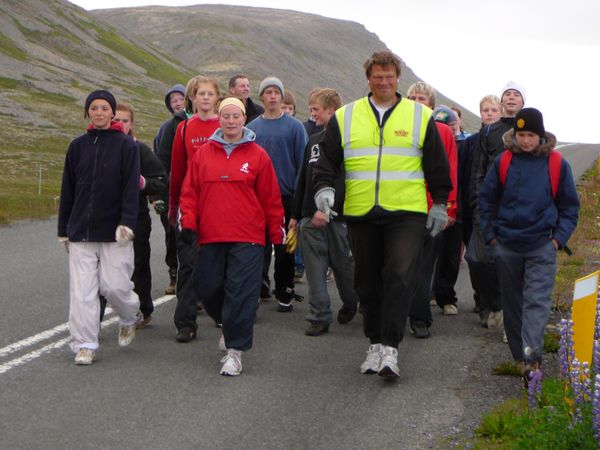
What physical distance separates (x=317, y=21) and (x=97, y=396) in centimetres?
19544

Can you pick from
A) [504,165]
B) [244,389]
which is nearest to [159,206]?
[244,389]

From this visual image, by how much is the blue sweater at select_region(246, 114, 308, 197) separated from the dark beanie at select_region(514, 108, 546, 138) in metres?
3.15

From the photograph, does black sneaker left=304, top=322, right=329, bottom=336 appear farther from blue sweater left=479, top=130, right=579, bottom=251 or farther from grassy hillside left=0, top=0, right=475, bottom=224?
grassy hillside left=0, top=0, right=475, bottom=224

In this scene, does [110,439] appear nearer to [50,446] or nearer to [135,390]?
[50,446]

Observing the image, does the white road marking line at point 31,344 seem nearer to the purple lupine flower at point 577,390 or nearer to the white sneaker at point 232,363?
the white sneaker at point 232,363

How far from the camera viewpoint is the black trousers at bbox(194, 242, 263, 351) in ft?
23.4

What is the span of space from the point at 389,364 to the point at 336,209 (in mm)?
1792

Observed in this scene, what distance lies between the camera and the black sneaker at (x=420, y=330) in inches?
332

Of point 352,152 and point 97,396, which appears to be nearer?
point 97,396

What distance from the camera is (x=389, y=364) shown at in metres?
6.64

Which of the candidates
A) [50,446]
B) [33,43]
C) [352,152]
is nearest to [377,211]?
[352,152]

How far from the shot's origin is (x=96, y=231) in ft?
24.0

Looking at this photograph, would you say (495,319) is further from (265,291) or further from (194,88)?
(194,88)

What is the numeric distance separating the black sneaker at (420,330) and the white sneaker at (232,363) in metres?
1.95
